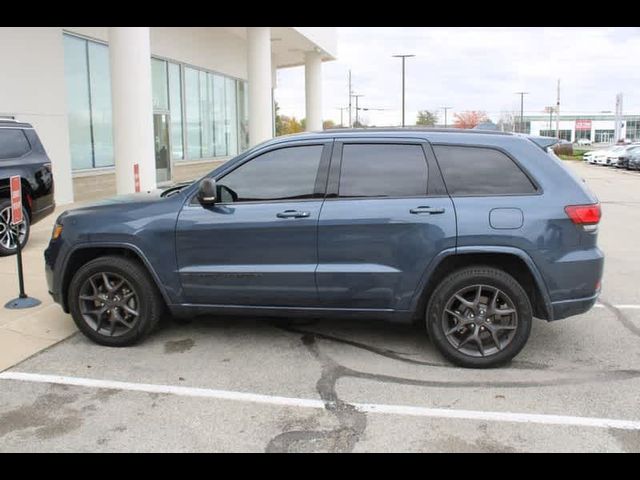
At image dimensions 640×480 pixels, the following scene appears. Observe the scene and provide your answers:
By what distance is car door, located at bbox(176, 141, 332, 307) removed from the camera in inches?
190

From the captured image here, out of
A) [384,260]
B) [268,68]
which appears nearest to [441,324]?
[384,260]

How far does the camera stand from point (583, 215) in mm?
4559

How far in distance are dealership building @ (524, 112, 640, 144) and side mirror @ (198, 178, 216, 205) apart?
114 m

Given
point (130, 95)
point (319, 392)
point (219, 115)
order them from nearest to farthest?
point (319, 392) → point (130, 95) → point (219, 115)

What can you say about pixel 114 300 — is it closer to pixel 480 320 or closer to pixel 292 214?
pixel 292 214

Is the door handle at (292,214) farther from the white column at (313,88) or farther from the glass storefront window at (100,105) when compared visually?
the white column at (313,88)

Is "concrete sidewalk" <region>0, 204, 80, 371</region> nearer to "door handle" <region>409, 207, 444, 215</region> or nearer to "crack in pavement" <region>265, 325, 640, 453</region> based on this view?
"crack in pavement" <region>265, 325, 640, 453</region>

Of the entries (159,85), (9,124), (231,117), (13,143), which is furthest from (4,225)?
(231,117)

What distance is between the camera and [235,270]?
194 inches

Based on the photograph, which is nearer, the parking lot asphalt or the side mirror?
the parking lot asphalt

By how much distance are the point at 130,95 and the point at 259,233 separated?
8.91 m

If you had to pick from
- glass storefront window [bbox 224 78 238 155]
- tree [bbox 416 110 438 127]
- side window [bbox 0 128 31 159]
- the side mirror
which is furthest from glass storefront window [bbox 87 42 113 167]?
tree [bbox 416 110 438 127]
